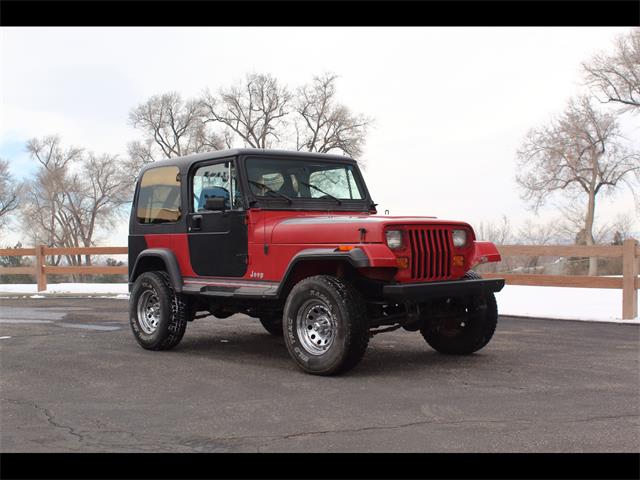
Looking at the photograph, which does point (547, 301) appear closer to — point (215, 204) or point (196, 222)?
point (196, 222)

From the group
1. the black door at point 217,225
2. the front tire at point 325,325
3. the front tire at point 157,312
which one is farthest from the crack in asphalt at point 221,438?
the front tire at point 157,312

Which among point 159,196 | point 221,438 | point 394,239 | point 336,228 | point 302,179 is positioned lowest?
point 221,438

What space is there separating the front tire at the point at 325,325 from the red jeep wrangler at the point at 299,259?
0.01 m

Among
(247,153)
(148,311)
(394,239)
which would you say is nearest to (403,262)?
(394,239)

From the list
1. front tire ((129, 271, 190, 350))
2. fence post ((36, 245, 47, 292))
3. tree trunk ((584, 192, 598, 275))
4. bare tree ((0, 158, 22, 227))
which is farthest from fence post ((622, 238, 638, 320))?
bare tree ((0, 158, 22, 227))

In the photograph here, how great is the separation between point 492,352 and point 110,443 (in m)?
4.78

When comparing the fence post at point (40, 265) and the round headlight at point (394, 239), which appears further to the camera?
the fence post at point (40, 265)

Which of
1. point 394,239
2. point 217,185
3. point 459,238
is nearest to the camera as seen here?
point 394,239

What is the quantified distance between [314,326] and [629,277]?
6.08m

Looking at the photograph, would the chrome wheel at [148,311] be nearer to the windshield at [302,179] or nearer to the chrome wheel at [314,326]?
the windshield at [302,179]

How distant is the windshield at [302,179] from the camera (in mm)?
7654

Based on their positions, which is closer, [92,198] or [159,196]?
[159,196]

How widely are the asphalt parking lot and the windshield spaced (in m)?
1.78

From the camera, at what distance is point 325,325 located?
6594 millimetres
